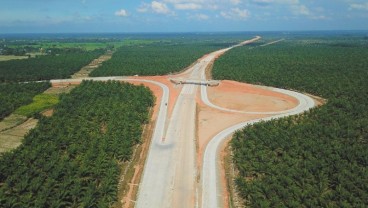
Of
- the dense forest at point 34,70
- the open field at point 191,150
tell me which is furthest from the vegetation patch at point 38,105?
the dense forest at point 34,70

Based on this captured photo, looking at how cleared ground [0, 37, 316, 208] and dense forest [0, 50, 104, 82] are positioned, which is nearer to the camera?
cleared ground [0, 37, 316, 208]

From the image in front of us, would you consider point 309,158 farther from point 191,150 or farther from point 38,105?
point 38,105

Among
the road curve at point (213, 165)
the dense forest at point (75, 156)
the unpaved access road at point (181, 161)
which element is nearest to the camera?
the dense forest at point (75, 156)

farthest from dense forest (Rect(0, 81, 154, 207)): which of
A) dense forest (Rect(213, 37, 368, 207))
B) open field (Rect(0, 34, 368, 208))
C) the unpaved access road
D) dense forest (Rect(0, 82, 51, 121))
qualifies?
dense forest (Rect(213, 37, 368, 207))

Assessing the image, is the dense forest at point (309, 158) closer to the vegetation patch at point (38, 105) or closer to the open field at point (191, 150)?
the open field at point (191, 150)

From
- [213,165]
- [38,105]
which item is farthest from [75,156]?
[38,105]

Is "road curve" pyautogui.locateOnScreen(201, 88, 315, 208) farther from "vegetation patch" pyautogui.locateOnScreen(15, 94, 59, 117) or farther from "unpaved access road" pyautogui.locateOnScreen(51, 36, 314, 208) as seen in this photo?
"vegetation patch" pyautogui.locateOnScreen(15, 94, 59, 117)
